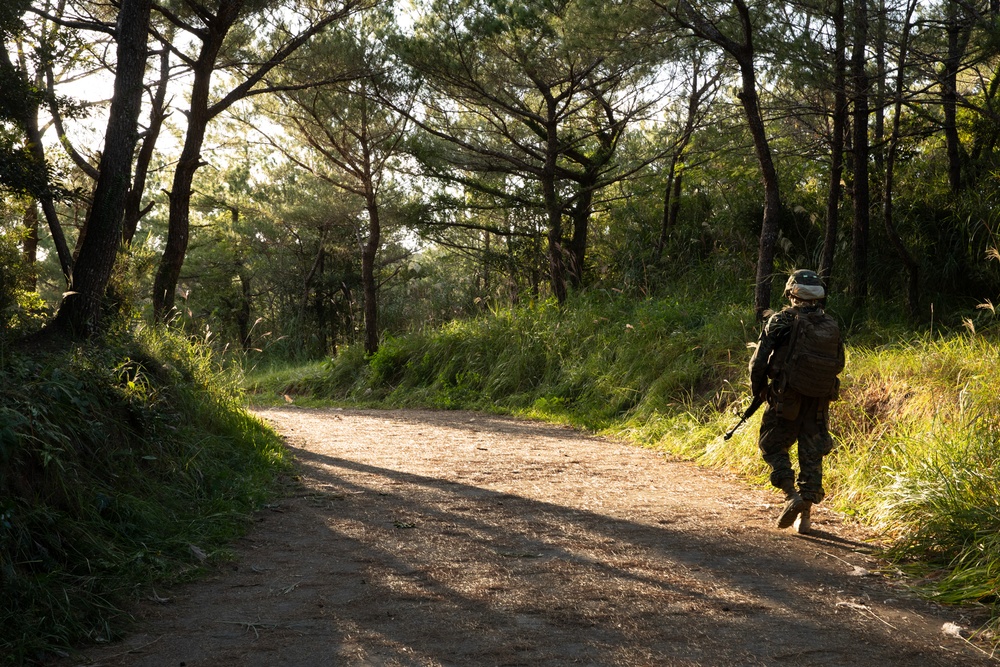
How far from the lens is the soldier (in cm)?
555

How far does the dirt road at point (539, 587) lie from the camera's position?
3.41m

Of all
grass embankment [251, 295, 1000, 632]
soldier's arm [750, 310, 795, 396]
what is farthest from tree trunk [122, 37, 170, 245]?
soldier's arm [750, 310, 795, 396]

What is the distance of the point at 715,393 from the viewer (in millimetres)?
9297

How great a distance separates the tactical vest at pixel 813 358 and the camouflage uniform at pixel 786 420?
0.09m

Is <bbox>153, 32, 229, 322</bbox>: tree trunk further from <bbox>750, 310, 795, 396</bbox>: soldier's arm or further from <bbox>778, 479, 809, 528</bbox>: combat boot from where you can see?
<bbox>778, 479, 809, 528</bbox>: combat boot

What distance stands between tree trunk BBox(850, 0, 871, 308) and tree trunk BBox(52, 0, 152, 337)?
7206 millimetres

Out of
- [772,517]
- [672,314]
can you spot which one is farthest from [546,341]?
[772,517]

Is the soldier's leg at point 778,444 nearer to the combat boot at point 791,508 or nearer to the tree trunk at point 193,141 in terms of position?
the combat boot at point 791,508

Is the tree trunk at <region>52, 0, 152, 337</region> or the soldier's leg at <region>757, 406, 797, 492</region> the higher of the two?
the tree trunk at <region>52, 0, 152, 337</region>

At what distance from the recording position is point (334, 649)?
3.40 m

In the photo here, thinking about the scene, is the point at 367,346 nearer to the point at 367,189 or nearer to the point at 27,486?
the point at 367,189

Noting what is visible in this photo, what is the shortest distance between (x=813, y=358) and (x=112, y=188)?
5754mm

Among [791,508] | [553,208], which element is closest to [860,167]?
[791,508]

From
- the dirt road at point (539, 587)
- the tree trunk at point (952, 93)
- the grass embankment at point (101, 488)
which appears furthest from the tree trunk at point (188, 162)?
the tree trunk at point (952, 93)
